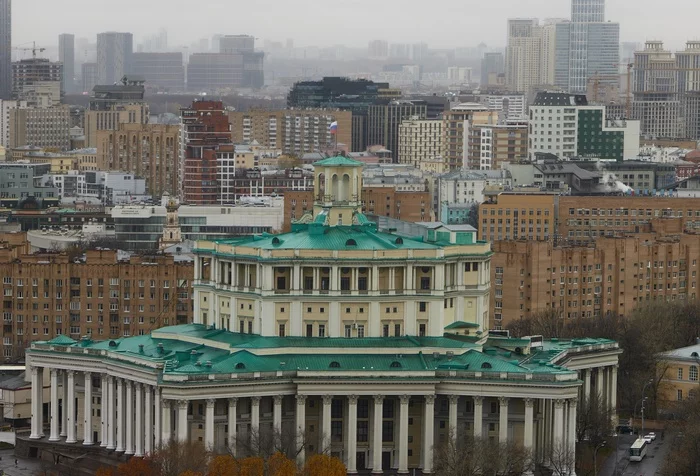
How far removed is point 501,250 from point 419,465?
182 feet

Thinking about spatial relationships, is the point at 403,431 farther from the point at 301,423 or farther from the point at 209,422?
the point at 209,422

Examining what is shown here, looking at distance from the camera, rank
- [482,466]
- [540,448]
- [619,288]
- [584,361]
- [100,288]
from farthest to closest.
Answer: [619,288] < [100,288] < [584,361] < [540,448] < [482,466]

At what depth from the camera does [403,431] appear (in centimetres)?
13288

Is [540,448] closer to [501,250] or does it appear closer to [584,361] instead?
[584,361]

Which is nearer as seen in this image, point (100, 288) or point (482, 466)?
point (482, 466)

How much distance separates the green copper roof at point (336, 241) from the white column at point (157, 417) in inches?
427

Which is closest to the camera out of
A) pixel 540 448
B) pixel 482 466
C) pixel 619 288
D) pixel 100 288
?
pixel 482 466

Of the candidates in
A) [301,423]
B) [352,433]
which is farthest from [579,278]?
[301,423]

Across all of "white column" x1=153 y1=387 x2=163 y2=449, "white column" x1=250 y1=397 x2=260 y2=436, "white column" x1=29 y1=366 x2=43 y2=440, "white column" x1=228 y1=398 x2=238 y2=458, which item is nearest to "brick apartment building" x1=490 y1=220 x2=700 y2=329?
"white column" x1=29 y1=366 x2=43 y2=440

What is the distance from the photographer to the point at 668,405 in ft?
498

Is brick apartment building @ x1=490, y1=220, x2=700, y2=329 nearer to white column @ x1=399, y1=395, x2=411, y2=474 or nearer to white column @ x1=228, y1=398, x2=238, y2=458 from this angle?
white column @ x1=399, y1=395, x2=411, y2=474

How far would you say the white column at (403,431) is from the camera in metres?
133

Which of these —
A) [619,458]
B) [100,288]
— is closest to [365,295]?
[619,458]

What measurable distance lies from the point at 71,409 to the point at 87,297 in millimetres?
38944
